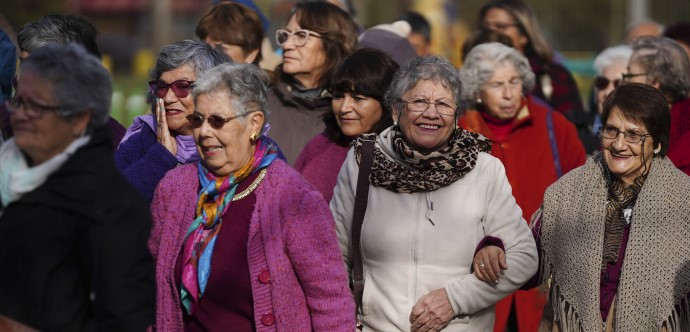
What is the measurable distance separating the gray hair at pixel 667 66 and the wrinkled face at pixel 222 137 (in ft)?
10.8

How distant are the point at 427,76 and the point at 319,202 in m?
1.04

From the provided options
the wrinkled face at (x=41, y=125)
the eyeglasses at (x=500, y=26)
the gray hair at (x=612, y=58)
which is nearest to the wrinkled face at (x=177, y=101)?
the wrinkled face at (x=41, y=125)

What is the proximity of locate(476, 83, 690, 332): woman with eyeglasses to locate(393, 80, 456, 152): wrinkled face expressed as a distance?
2.35 ft

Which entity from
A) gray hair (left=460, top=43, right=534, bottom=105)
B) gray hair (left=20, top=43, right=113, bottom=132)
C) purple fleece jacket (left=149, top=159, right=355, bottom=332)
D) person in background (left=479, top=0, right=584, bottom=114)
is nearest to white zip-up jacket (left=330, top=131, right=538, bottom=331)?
purple fleece jacket (left=149, top=159, right=355, bottom=332)

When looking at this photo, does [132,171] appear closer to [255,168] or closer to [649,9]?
[255,168]

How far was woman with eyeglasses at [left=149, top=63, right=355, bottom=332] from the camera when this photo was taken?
4.62 m

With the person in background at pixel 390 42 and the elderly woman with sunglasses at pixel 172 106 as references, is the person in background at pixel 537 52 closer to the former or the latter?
the person in background at pixel 390 42

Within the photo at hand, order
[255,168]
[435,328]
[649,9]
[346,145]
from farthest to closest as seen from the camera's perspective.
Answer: [649,9] → [346,145] → [435,328] → [255,168]

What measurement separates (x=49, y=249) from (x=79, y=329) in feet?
0.96

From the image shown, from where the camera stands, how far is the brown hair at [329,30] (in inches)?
289

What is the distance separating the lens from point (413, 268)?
5297mm

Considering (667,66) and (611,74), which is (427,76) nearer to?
(667,66)

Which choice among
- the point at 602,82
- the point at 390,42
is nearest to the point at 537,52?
the point at 602,82

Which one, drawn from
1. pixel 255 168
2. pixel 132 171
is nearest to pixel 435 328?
pixel 255 168
